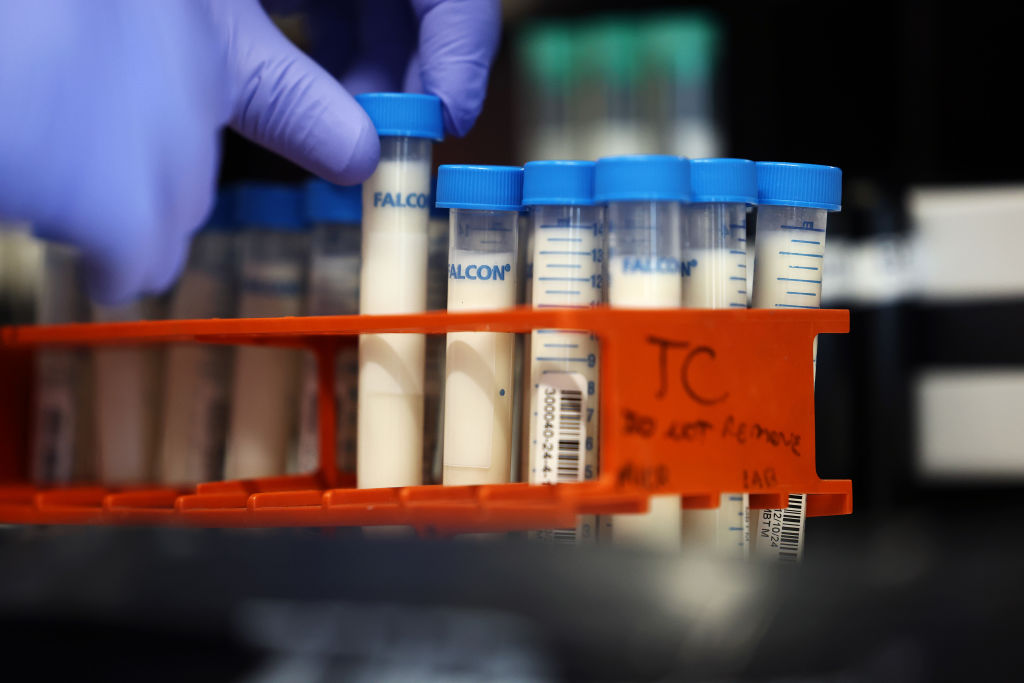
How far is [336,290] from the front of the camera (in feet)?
3.04

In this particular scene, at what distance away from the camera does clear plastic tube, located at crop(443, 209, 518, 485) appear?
736 millimetres

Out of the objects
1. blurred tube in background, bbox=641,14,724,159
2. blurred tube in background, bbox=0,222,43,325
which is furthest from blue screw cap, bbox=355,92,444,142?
blurred tube in background, bbox=641,14,724,159

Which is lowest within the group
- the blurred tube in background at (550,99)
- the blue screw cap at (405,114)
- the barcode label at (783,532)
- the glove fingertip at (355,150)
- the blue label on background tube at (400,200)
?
the barcode label at (783,532)

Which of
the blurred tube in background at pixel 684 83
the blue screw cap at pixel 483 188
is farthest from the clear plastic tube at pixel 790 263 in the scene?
the blurred tube in background at pixel 684 83

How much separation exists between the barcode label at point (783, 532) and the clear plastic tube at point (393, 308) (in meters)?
0.31

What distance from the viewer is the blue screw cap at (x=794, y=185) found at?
72cm

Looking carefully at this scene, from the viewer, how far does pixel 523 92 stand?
7.38 feet

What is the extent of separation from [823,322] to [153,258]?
630mm

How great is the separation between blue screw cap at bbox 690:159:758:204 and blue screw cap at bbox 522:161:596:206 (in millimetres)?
84

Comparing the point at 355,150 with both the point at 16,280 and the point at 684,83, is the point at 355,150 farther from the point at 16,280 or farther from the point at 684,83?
the point at 684,83

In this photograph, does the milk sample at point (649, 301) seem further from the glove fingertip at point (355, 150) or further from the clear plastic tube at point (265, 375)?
the clear plastic tube at point (265, 375)

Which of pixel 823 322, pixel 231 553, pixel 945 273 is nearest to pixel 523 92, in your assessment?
pixel 945 273

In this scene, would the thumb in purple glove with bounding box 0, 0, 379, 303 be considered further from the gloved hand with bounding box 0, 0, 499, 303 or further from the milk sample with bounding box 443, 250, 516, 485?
the milk sample with bounding box 443, 250, 516, 485

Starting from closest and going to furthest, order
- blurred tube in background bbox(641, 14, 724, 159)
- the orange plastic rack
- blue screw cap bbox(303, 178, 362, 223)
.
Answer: the orange plastic rack
blue screw cap bbox(303, 178, 362, 223)
blurred tube in background bbox(641, 14, 724, 159)
